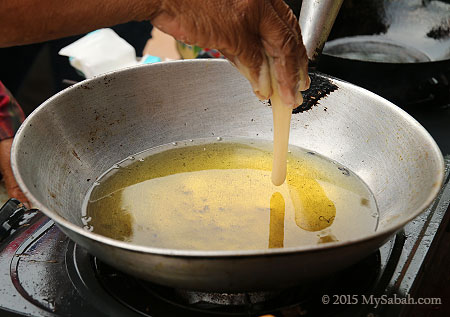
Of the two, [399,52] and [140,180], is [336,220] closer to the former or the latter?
[140,180]

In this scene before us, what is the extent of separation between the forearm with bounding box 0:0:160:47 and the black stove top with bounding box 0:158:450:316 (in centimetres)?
47

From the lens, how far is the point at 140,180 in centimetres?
140

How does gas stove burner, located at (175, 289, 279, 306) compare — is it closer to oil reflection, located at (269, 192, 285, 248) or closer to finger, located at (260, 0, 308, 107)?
oil reflection, located at (269, 192, 285, 248)

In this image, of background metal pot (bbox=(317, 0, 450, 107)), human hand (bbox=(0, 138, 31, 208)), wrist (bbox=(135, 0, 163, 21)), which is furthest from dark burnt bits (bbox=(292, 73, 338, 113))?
human hand (bbox=(0, 138, 31, 208))

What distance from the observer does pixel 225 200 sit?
1.30 meters

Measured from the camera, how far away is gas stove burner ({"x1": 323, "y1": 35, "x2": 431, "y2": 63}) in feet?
6.41

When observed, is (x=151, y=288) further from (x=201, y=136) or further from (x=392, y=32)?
(x=392, y=32)

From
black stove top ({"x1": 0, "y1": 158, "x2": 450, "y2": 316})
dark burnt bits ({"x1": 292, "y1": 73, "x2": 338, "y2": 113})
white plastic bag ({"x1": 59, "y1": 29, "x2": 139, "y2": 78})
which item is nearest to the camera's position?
black stove top ({"x1": 0, "y1": 158, "x2": 450, "y2": 316})

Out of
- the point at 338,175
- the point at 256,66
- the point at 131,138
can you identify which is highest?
the point at 256,66

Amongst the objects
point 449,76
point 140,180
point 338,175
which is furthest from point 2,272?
point 449,76

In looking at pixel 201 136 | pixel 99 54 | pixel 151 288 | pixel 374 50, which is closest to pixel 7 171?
pixel 99 54

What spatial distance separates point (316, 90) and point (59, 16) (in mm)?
779

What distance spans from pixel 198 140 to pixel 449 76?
0.89 meters

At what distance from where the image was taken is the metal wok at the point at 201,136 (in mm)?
790
